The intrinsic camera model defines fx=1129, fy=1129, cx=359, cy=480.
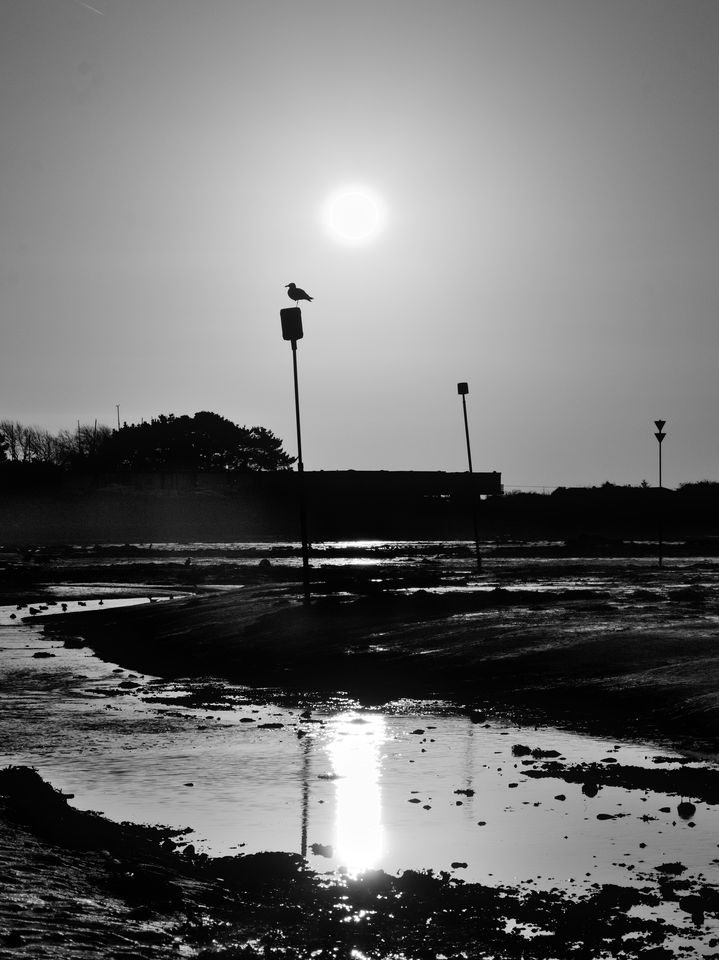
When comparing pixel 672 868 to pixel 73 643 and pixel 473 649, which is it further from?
pixel 73 643

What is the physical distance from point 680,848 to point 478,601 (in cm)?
1672

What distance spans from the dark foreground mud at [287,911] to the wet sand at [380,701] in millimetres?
15

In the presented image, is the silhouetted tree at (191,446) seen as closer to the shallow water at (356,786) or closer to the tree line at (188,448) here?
the tree line at (188,448)

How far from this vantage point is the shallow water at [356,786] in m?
7.43

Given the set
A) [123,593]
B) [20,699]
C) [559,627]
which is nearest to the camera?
[20,699]

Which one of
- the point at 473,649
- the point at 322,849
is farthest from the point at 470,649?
the point at 322,849

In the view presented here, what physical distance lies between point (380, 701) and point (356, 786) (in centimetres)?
474

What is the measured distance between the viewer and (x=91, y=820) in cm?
791

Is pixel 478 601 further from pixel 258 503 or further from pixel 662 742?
pixel 258 503

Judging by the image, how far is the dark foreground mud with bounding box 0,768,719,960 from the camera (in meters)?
5.65

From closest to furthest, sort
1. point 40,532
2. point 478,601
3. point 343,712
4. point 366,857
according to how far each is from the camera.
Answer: point 366,857 < point 343,712 < point 478,601 < point 40,532

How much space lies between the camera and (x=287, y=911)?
6301mm

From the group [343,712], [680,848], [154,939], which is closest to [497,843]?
[680,848]

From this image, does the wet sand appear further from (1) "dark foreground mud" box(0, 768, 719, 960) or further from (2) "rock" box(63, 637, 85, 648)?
(2) "rock" box(63, 637, 85, 648)
